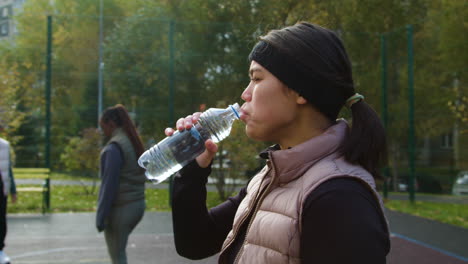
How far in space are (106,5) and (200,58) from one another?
15884 millimetres

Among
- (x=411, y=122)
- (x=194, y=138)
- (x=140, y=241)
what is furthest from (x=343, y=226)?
(x=411, y=122)

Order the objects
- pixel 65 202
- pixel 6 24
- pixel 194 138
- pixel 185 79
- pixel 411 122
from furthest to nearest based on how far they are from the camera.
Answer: pixel 6 24 < pixel 411 122 < pixel 65 202 < pixel 185 79 < pixel 194 138

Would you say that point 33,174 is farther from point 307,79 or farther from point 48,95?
point 307,79

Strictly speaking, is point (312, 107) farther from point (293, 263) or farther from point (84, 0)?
point (84, 0)

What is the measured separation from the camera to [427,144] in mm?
15633

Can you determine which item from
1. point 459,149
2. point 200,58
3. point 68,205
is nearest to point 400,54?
point 459,149

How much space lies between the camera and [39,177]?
12398 millimetres

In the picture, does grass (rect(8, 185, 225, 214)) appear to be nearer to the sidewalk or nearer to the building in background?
the sidewalk

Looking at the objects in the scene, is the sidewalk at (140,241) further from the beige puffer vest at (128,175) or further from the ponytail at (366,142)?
the ponytail at (366,142)

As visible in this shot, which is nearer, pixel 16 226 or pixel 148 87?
pixel 16 226

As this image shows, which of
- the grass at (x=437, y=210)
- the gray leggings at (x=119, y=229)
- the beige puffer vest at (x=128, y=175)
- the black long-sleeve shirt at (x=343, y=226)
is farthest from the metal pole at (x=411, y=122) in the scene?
the black long-sleeve shirt at (x=343, y=226)

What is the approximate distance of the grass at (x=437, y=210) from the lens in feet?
37.1

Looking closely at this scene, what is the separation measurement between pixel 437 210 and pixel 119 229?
28.9 ft

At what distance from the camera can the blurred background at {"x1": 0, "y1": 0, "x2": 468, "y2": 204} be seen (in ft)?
40.8
